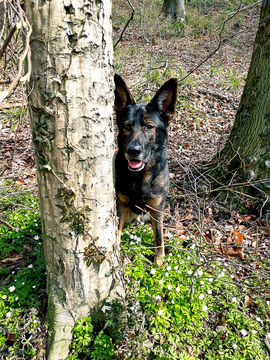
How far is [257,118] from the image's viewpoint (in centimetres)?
369

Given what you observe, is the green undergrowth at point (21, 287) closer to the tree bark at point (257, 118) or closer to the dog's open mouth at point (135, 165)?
the dog's open mouth at point (135, 165)

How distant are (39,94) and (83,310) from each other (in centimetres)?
189

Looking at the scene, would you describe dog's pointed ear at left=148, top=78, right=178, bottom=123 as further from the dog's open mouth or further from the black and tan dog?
the dog's open mouth

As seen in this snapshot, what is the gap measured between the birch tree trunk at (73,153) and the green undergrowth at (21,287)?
0.59 ft

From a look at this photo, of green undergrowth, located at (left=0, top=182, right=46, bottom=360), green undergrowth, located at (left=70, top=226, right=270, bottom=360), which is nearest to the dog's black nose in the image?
green undergrowth, located at (left=70, top=226, right=270, bottom=360)

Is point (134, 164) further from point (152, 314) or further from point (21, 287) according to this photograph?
point (21, 287)

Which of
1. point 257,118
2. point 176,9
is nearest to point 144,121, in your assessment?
point 257,118

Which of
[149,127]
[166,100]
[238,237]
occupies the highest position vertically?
[166,100]

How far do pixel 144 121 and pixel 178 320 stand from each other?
218 cm

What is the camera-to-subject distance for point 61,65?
4.87 feet

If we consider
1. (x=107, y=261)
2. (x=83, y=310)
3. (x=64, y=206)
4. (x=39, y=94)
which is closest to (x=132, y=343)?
(x=83, y=310)

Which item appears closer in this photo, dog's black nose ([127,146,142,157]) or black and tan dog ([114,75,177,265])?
dog's black nose ([127,146,142,157])

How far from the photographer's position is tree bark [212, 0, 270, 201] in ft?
11.5

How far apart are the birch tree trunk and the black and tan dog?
0.83m
